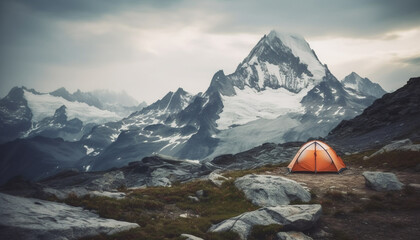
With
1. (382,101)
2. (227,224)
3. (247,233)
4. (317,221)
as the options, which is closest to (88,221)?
(227,224)

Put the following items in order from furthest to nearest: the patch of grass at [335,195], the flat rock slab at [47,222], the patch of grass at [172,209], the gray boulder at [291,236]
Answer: the patch of grass at [335,195] < the patch of grass at [172,209] < the gray boulder at [291,236] < the flat rock slab at [47,222]

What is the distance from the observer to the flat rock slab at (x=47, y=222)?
33.1 feet

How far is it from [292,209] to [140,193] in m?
10.8

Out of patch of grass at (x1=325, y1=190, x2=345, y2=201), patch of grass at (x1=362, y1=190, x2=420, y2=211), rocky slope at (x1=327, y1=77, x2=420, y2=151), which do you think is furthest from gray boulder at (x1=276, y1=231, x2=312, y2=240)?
rocky slope at (x1=327, y1=77, x2=420, y2=151)

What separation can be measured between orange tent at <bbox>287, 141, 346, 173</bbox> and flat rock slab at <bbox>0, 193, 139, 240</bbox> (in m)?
19.0

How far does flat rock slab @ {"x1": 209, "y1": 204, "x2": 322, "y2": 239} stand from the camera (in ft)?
42.4

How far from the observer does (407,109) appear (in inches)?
3570

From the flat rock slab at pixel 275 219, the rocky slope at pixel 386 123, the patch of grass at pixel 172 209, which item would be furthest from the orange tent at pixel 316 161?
the rocky slope at pixel 386 123

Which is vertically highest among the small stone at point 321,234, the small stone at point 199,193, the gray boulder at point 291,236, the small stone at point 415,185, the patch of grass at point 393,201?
the small stone at point 415,185

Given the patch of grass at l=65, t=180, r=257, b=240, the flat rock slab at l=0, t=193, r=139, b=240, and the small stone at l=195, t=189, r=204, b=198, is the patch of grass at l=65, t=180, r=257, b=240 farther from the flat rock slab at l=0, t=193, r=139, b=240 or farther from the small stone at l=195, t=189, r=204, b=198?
the flat rock slab at l=0, t=193, r=139, b=240

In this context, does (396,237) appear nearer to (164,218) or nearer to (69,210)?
(164,218)

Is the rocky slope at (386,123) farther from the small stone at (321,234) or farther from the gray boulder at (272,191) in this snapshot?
the small stone at (321,234)

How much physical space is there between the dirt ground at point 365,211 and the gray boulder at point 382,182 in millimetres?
468

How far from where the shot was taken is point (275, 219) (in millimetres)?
13586
